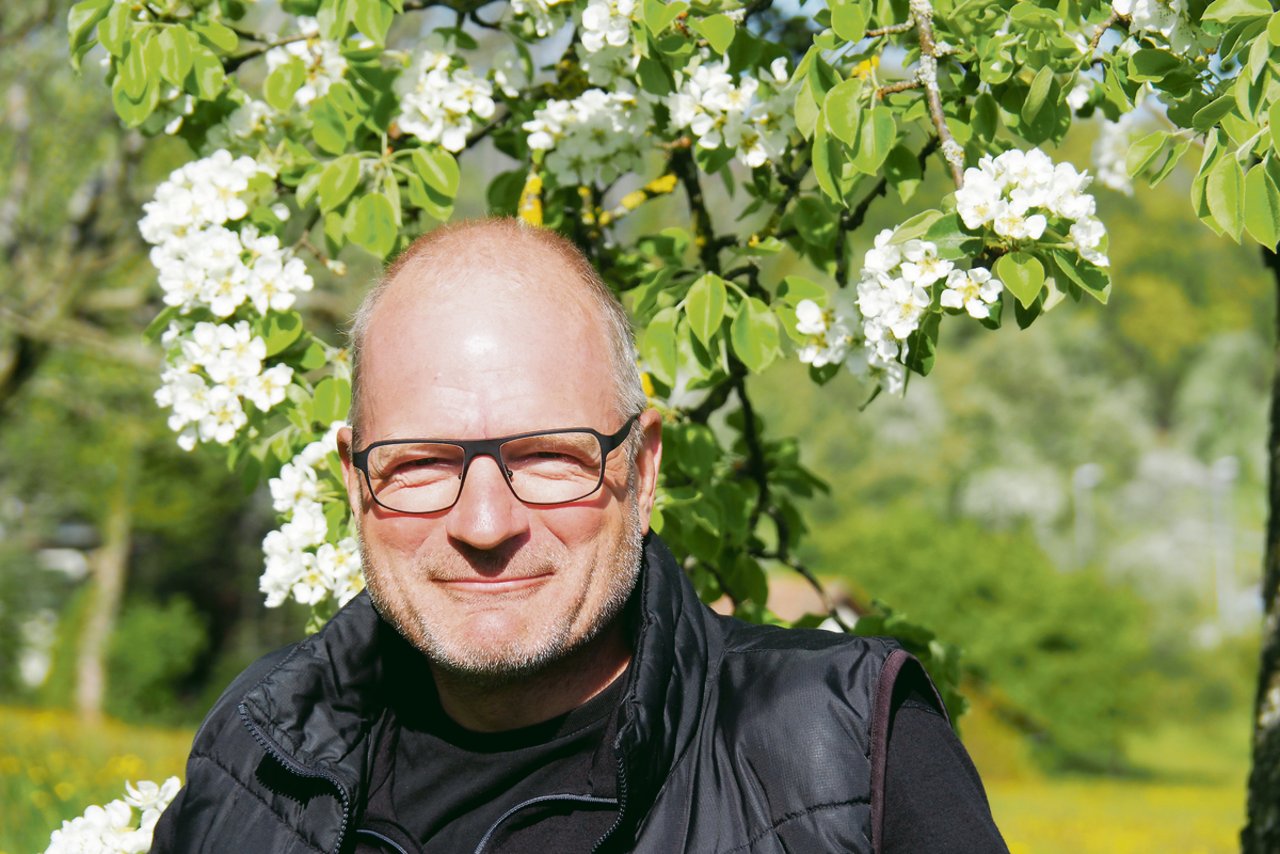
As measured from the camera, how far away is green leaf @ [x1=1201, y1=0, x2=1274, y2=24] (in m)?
1.83

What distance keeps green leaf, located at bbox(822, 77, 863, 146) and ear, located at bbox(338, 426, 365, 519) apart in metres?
0.90

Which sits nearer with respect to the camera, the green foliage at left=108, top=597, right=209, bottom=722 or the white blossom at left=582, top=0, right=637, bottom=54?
the white blossom at left=582, top=0, right=637, bottom=54

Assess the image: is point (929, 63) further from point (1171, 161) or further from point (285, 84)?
point (285, 84)

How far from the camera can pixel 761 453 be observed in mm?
3229

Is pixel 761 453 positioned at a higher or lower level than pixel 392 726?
lower

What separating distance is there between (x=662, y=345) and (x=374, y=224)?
63 centimetres

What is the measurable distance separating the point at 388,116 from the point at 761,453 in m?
1.13

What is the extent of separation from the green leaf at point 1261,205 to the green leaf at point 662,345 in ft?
3.43

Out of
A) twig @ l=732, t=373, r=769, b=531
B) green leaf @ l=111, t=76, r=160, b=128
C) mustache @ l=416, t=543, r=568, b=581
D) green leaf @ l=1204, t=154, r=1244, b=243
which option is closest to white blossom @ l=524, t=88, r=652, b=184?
twig @ l=732, t=373, r=769, b=531

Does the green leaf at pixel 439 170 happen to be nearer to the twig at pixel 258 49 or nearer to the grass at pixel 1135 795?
the twig at pixel 258 49

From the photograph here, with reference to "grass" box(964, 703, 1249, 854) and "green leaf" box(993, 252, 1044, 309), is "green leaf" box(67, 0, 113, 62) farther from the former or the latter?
"grass" box(964, 703, 1249, 854)

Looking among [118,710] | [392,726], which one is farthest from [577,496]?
[118,710]

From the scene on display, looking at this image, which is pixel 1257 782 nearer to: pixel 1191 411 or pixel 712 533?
pixel 712 533

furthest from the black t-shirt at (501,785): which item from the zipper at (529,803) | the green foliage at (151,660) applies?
the green foliage at (151,660)
